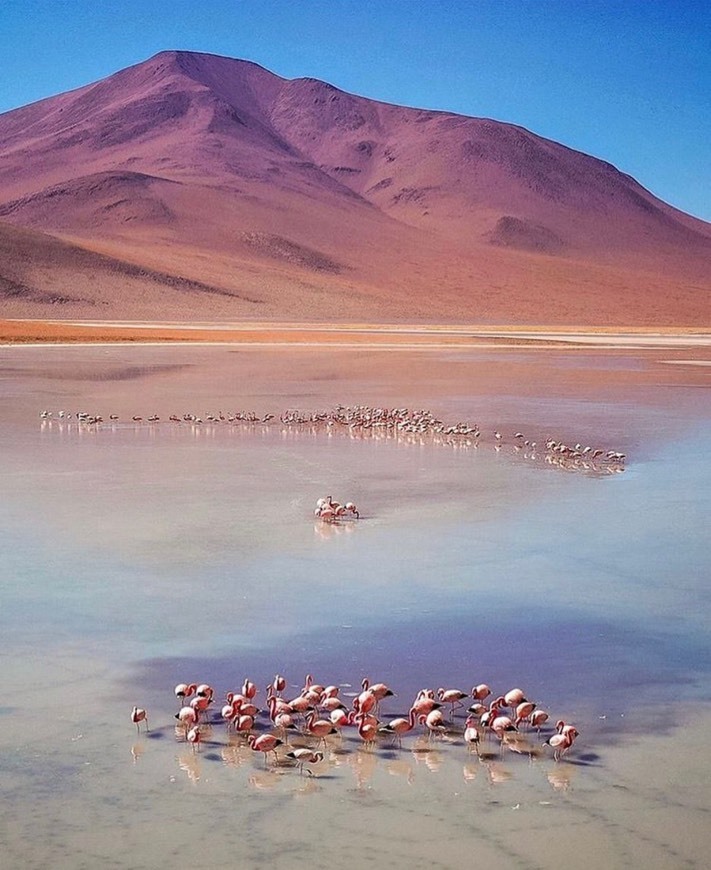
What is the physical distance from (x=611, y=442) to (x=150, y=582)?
27.5 feet

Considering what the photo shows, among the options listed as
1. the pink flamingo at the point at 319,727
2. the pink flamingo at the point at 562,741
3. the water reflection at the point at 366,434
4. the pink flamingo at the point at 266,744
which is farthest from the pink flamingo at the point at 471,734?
the water reflection at the point at 366,434

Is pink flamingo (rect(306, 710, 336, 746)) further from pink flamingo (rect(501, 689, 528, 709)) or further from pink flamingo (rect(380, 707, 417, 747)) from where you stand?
pink flamingo (rect(501, 689, 528, 709))

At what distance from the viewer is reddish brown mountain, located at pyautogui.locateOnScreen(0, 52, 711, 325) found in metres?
89.3

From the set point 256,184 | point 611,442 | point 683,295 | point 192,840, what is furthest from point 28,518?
point 256,184

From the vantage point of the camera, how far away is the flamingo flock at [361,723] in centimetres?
477

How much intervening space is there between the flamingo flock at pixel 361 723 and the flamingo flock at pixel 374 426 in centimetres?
780

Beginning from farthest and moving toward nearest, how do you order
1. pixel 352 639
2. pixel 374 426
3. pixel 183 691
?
pixel 374 426
pixel 352 639
pixel 183 691

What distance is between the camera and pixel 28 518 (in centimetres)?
918

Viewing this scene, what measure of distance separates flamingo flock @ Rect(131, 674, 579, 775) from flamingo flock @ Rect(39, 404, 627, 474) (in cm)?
780

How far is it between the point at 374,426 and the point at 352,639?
31.6 feet

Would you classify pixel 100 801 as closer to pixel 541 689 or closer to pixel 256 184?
pixel 541 689

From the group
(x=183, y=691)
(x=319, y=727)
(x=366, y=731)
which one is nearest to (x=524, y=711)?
(x=366, y=731)

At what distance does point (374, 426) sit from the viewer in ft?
51.5

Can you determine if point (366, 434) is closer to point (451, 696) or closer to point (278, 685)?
point (278, 685)
